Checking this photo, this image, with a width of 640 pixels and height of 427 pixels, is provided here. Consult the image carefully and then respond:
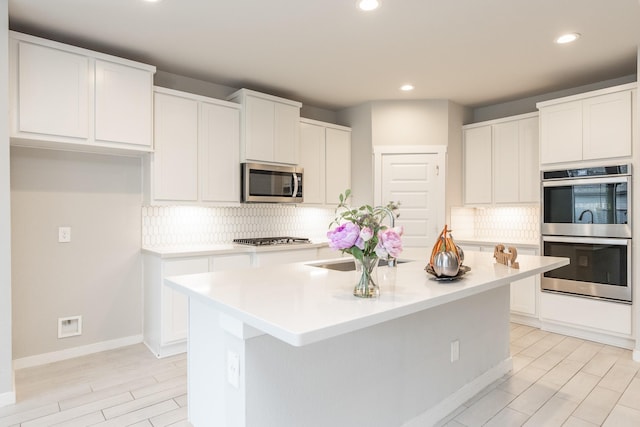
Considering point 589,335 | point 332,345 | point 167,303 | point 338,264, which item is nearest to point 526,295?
point 589,335

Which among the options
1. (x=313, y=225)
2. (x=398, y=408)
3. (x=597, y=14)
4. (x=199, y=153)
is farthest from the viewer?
(x=313, y=225)

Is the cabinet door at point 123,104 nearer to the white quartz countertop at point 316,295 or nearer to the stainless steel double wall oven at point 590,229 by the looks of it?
the white quartz countertop at point 316,295

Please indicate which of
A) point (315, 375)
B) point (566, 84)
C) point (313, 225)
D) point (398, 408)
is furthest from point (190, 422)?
point (566, 84)

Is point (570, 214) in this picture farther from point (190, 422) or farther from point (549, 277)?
point (190, 422)

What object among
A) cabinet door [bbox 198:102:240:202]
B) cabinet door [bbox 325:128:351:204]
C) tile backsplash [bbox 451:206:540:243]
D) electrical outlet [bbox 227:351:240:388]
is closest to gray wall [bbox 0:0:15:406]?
cabinet door [bbox 198:102:240:202]

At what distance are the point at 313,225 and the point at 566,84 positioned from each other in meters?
3.34

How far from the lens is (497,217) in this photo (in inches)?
198

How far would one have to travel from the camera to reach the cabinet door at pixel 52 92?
2715 mm

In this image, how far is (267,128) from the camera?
13.6ft

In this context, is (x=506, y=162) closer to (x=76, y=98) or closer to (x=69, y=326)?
(x=76, y=98)

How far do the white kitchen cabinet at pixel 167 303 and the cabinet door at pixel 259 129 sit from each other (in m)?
1.20

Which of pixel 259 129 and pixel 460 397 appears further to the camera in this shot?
pixel 259 129

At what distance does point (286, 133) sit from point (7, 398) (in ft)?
10.7

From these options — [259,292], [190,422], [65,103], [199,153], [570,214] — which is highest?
[65,103]
